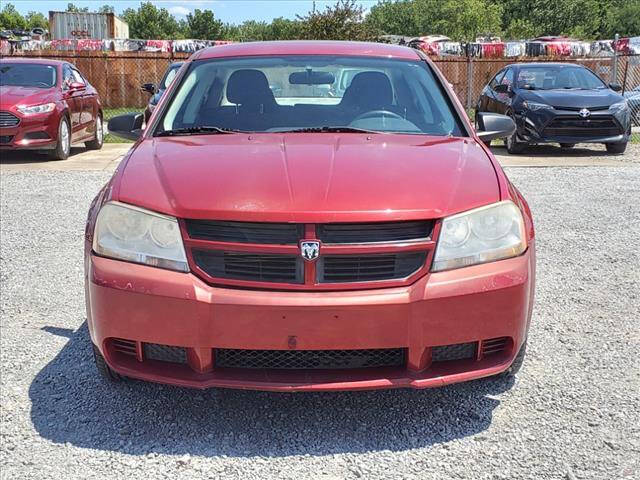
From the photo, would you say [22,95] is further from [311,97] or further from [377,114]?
[377,114]

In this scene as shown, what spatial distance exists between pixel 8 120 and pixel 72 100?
1.46 meters

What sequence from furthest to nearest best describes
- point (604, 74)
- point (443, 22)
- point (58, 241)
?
point (443, 22) → point (604, 74) → point (58, 241)

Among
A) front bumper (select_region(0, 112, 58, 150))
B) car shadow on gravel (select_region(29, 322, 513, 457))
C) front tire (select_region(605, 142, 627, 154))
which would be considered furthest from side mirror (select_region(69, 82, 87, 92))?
car shadow on gravel (select_region(29, 322, 513, 457))

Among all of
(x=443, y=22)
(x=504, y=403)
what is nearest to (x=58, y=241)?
(x=504, y=403)

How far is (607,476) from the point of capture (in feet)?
8.30

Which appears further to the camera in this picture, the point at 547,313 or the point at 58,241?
the point at 58,241

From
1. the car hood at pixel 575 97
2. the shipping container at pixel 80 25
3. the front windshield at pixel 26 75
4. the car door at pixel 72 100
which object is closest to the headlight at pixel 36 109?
the car door at pixel 72 100

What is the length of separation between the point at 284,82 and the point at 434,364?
7.11 feet

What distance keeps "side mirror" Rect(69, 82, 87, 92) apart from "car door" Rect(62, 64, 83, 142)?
0.03 metres

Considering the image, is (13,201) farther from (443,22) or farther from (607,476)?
(443,22)

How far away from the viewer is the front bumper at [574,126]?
38.2ft

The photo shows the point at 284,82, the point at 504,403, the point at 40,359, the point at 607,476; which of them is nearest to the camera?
the point at 607,476

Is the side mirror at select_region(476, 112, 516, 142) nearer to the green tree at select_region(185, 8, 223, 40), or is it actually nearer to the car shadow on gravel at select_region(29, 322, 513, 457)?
the car shadow on gravel at select_region(29, 322, 513, 457)

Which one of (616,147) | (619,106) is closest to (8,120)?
(619,106)
